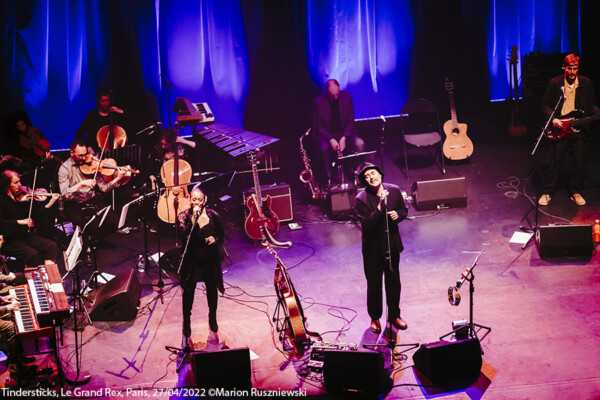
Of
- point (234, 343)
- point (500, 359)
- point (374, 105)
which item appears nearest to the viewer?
point (500, 359)

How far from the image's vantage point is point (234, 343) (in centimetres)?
709

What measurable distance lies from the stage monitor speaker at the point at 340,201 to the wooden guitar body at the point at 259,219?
1296mm

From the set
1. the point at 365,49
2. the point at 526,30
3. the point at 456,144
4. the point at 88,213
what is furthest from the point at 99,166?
the point at 526,30

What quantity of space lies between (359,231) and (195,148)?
2.97 meters

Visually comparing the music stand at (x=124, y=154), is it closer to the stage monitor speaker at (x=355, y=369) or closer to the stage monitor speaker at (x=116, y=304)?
the stage monitor speaker at (x=116, y=304)

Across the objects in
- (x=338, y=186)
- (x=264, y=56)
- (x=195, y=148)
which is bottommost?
(x=338, y=186)

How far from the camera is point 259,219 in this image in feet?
31.2

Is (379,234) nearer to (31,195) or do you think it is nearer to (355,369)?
(355,369)

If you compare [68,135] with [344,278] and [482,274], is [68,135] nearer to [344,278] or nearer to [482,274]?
[344,278]

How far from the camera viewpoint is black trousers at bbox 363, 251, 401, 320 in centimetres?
690

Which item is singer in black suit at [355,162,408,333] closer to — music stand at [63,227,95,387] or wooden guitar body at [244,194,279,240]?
wooden guitar body at [244,194,279,240]

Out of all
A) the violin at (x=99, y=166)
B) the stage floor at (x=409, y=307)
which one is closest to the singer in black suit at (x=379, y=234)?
the stage floor at (x=409, y=307)

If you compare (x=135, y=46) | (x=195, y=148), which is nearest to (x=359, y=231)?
(x=195, y=148)

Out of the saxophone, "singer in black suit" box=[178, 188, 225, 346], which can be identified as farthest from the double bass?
"singer in black suit" box=[178, 188, 225, 346]
